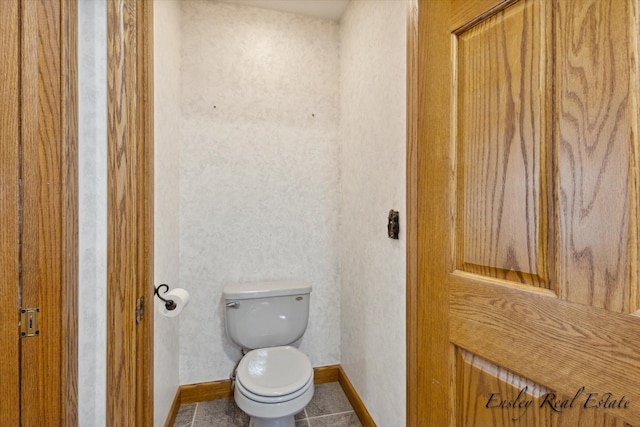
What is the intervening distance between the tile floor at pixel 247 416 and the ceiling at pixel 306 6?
2.44 metres

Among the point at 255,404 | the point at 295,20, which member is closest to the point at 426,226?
the point at 255,404

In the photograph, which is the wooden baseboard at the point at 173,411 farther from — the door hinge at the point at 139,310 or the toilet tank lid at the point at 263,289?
the door hinge at the point at 139,310

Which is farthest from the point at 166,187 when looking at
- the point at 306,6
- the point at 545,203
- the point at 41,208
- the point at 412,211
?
the point at 545,203

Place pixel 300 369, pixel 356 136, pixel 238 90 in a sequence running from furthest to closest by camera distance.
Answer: pixel 238 90 < pixel 356 136 < pixel 300 369

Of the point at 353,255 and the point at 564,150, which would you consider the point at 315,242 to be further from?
the point at 564,150

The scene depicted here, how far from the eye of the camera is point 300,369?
150 centimetres

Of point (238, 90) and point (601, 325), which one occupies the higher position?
point (238, 90)

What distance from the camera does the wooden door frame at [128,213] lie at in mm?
774

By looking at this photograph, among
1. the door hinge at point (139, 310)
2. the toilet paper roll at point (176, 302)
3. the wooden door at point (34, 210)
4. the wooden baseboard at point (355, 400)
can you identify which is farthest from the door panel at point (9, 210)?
the wooden baseboard at point (355, 400)

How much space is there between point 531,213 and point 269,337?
155cm

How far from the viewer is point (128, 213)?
821 millimetres

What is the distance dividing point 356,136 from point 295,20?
92cm

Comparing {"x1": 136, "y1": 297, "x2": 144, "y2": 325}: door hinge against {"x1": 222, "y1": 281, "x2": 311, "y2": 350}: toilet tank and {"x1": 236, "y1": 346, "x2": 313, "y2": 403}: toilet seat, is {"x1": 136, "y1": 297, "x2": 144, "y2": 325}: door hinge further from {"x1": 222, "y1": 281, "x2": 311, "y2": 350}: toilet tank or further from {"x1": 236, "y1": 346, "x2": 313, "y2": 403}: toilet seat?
{"x1": 222, "y1": 281, "x2": 311, "y2": 350}: toilet tank

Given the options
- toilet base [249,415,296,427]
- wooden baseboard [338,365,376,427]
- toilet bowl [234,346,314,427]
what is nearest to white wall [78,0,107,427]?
toilet bowl [234,346,314,427]
